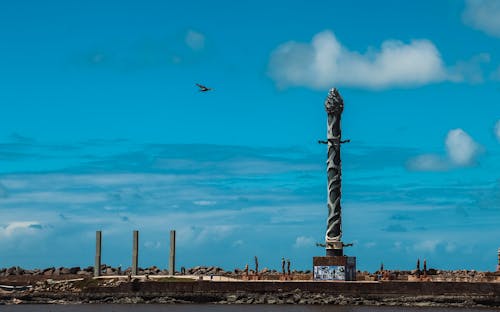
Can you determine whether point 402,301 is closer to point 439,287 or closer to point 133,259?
point 439,287

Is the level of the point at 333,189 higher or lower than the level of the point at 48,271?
higher

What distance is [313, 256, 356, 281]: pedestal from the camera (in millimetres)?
71938

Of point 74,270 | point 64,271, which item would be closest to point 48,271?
point 64,271

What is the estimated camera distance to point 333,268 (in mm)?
72125

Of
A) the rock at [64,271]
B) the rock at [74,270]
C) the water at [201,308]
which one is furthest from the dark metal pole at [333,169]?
the rock at [64,271]

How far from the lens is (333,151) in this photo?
7462cm

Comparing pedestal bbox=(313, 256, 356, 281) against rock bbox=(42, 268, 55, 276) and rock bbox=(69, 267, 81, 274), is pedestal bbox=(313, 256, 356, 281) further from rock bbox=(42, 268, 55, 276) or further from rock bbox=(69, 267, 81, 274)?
rock bbox=(42, 268, 55, 276)

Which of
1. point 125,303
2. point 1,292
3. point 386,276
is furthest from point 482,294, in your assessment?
point 1,292

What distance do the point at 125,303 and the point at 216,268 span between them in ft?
80.4

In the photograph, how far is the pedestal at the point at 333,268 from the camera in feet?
236

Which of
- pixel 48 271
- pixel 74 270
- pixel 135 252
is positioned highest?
pixel 135 252

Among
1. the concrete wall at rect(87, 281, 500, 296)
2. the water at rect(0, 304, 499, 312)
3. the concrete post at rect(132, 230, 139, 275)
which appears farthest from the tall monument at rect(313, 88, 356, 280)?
the concrete post at rect(132, 230, 139, 275)

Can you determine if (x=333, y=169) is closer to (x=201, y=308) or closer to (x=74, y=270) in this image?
(x=201, y=308)

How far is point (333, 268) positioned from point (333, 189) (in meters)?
6.32
